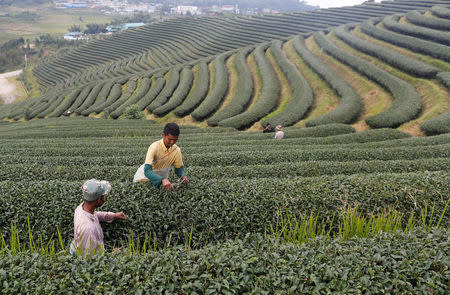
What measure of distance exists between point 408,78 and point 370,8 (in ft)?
191

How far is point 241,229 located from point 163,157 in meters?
2.50

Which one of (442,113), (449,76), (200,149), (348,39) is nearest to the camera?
(200,149)

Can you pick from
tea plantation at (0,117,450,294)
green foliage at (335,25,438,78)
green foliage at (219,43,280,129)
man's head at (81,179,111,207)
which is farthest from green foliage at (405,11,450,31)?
man's head at (81,179,111,207)

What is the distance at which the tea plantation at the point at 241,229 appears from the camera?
366 centimetres

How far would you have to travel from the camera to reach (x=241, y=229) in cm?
628

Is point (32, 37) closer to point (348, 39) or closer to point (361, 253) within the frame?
point (348, 39)

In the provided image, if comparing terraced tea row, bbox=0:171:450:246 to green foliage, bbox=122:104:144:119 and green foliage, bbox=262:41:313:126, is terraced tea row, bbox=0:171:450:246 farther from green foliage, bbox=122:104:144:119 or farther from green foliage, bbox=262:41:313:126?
green foliage, bbox=122:104:144:119

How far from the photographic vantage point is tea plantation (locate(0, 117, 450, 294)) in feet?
12.0

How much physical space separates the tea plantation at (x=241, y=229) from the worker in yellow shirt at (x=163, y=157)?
69 centimetres

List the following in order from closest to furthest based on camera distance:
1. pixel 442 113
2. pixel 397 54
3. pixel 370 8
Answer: pixel 442 113 → pixel 397 54 → pixel 370 8

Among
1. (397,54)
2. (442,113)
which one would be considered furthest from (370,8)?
(442,113)

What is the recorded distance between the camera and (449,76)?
2731 centimetres

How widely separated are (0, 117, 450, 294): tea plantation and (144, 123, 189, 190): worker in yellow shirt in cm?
69

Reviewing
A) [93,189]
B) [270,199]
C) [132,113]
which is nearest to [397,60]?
[132,113]
